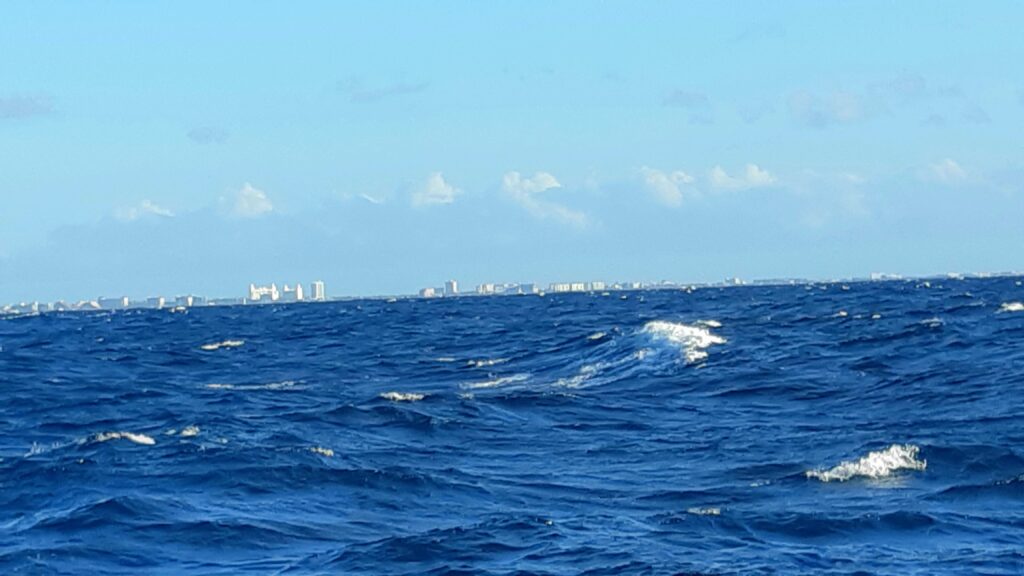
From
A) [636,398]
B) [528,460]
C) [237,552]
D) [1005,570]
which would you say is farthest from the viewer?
[636,398]

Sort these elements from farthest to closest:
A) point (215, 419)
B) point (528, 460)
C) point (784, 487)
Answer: point (215, 419), point (528, 460), point (784, 487)

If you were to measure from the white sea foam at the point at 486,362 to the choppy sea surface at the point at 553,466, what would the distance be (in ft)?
9.32

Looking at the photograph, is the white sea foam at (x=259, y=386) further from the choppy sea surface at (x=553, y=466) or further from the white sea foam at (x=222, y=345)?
the white sea foam at (x=222, y=345)

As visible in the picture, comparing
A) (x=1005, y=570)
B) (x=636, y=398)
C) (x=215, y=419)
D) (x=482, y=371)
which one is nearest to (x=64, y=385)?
(x=482, y=371)

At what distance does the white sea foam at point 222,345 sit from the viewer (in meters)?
74.4

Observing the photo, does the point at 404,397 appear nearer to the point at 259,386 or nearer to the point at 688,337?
the point at 259,386

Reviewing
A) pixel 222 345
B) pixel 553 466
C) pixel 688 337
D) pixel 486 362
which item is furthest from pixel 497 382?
pixel 222 345

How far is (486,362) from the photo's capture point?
5397 centimetres

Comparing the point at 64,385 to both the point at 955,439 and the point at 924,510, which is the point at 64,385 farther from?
the point at 924,510

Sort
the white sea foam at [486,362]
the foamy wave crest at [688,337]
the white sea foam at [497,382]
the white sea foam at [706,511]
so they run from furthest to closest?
the white sea foam at [486,362]
the foamy wave crest at [688,337]
the white sea foam at [497,382]
the white sea foam at [706,511]

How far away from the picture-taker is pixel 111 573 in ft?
54.0

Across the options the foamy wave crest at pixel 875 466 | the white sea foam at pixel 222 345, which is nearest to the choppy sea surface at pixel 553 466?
the foamy wave crest at pixel 875 466

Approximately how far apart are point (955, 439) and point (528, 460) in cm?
747

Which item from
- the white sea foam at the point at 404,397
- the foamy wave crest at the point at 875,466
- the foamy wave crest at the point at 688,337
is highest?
the foamy wave crest at the point at 688,337
